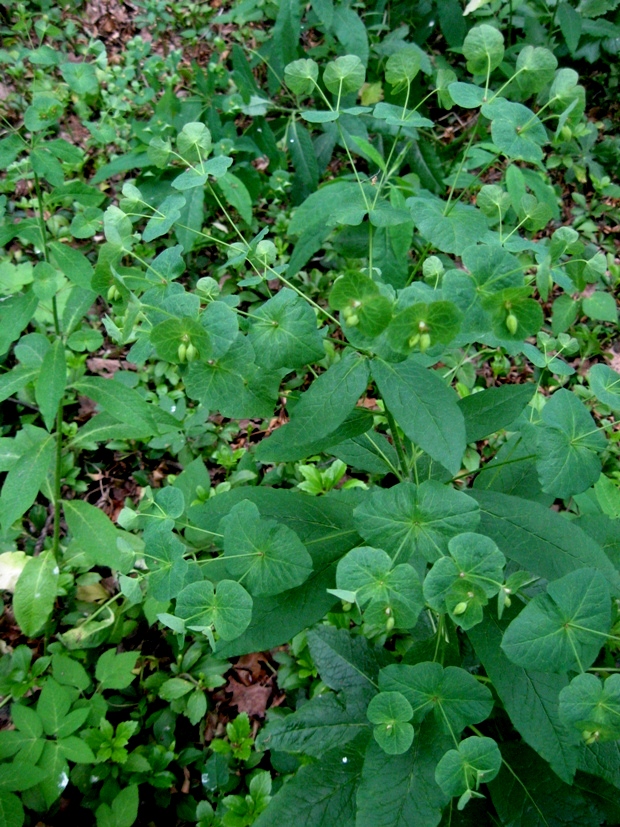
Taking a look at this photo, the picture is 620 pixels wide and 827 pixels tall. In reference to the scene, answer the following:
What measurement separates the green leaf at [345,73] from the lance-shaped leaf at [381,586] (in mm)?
1028

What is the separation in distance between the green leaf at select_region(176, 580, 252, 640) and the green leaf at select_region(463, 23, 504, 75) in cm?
114

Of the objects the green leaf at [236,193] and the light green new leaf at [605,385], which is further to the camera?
the green leaf at [236,193]

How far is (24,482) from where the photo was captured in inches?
75.7

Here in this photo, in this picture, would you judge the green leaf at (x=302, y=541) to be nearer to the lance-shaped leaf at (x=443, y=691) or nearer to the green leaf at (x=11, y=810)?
the lance-shaped leaf at (x=443, y=691)

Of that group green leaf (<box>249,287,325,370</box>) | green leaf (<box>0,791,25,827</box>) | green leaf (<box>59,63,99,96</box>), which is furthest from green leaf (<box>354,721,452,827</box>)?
green leaf (<box>59,63,99,96</box>)

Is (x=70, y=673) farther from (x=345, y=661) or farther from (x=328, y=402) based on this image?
(x=328, y=402)

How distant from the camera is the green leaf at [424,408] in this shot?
110 centimetres

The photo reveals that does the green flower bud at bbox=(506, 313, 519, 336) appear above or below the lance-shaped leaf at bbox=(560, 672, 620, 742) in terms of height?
above

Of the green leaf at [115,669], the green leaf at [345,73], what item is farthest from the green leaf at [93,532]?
the green leaf at [345,73]

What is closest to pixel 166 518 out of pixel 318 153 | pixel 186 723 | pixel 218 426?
pixel 186 723

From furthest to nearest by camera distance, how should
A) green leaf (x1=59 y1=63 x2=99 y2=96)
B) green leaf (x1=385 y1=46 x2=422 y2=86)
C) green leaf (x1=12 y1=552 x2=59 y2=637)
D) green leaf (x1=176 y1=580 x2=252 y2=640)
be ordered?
green leaf (x1=59 y1=63 x2=99 y2=96) < green leaf (x1=12 y1=552 x2=59 y2=637) < green leaf (x1=385 y1=46 x2=422 y2=86) < green leaf (x1=176 y1=580 x2=252 y2=640)

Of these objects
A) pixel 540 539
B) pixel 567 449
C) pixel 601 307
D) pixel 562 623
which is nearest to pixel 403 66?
pixel 567 449

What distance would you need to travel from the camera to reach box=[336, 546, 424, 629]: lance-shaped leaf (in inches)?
40.2

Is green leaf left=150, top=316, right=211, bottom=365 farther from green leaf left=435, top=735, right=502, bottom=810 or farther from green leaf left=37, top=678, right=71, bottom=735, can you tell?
green leaf left=37, top=678, right=71, bottom=735
